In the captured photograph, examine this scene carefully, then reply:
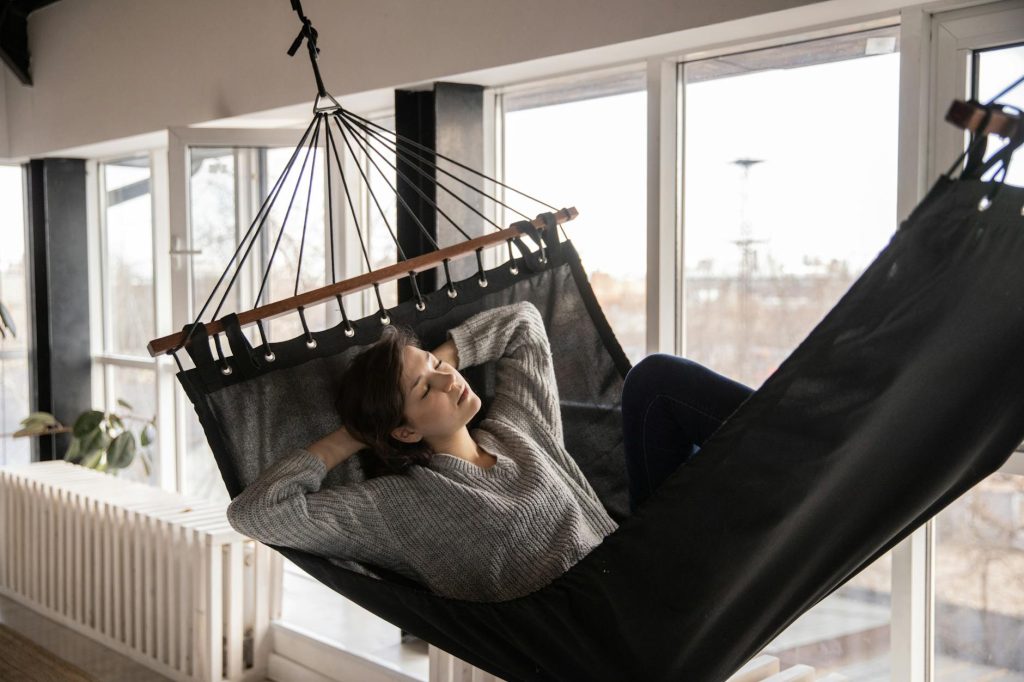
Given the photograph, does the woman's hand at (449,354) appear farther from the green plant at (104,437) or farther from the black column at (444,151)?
the green plant at (104,437)

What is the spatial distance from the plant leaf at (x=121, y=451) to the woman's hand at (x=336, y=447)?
2.70 meters

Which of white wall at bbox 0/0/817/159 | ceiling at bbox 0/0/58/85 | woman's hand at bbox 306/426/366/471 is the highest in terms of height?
ceiling at bbox 0/0/58/85

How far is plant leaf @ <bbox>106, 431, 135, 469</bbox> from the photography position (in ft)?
13.7

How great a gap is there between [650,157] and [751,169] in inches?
9.8

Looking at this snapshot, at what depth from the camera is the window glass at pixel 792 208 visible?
2.11 m

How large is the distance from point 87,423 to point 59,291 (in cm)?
75

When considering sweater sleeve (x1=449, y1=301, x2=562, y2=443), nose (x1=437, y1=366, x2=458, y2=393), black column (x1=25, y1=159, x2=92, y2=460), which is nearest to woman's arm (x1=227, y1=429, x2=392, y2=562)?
nose (x1=437, y1=366, x2=458, y2=393)

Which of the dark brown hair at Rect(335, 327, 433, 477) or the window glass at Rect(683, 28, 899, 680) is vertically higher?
the window glass at Rect(683, 28, 899, 680)

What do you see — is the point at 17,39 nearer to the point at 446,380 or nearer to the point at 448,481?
the point at 446,380

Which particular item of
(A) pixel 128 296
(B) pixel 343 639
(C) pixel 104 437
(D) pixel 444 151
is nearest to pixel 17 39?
(A) pixel 128 296

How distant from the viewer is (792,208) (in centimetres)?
224

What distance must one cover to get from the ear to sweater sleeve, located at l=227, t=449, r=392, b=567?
123 millimetres

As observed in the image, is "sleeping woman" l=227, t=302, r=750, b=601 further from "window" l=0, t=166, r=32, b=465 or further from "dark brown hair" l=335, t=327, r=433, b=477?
"window" l=0, t=166, r=32, b=465

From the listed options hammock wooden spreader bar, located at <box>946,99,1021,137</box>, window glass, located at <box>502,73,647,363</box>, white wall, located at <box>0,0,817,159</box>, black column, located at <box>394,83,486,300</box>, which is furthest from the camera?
black column, located at <box>394,83,486,300</box>
